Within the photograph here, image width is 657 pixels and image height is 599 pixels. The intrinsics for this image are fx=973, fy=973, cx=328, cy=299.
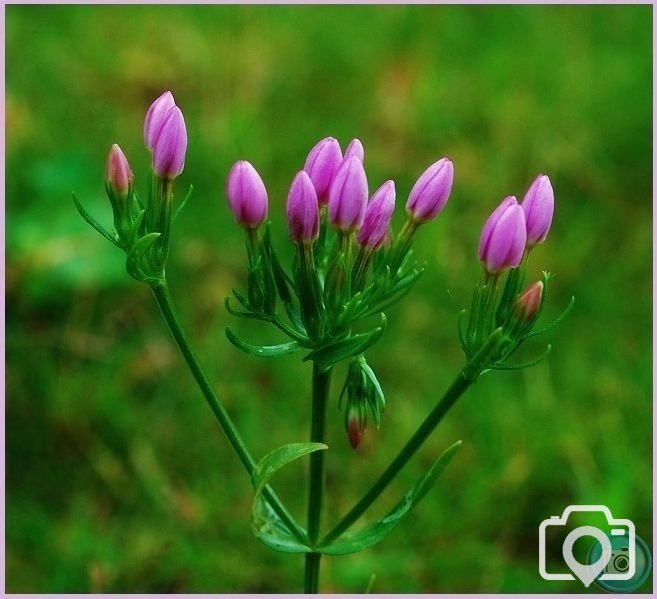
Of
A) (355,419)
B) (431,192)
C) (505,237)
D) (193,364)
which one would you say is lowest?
(355,419)

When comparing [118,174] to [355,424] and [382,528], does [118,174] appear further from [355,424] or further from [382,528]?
[382,528]

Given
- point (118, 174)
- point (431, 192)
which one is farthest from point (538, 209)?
point (118, 174)

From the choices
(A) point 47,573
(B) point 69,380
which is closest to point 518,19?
(B) point 69,380

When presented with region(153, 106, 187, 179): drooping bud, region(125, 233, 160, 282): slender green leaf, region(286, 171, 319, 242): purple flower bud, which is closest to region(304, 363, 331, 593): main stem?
region(286, 171, 319, 242): purple flower bud

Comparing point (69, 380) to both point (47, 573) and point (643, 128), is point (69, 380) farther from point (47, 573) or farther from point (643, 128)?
point (643, 128)

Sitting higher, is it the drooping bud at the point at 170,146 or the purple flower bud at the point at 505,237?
the drooping bud at the point at 170,146

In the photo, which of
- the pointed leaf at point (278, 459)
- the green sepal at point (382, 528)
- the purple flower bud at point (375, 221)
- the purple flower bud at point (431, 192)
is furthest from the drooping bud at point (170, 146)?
the green sepal at point (382, 528)

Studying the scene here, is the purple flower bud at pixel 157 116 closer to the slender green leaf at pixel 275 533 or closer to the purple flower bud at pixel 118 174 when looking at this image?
the purple flower bud at pixel 118 174
